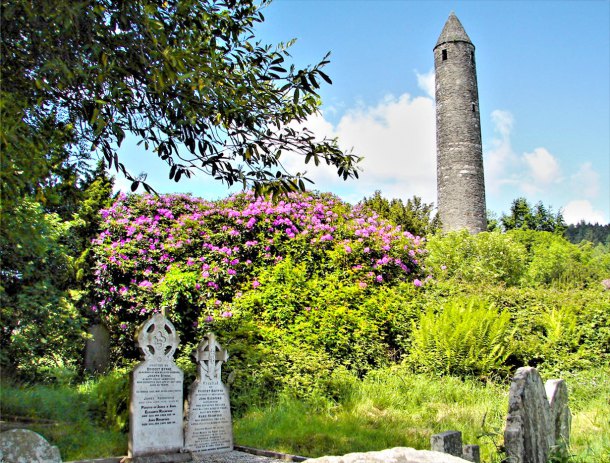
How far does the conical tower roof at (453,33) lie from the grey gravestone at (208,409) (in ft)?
81.9

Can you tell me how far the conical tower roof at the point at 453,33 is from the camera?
28.3 m

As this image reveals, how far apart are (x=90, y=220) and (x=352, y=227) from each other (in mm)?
6291

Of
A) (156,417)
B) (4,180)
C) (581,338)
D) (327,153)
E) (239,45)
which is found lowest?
(156,417)

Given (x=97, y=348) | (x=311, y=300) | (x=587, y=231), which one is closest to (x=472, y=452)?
(x=311, y=300)

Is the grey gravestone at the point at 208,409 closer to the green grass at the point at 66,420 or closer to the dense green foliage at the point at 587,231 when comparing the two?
the green grass at the point at 66,420

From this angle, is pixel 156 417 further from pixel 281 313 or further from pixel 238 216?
pixel 238 216

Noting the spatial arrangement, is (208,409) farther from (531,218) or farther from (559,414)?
(531,218)

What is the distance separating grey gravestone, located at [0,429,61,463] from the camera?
4973mm

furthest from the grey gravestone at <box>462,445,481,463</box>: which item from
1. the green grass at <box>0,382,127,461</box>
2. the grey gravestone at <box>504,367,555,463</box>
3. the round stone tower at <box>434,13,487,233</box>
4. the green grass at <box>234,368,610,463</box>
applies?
the round stone tower at <box>434,13,487,233</box>

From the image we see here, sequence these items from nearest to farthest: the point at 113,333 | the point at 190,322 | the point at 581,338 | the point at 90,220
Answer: the point at 581,338 → the point at 190,322 → the point at 113,333 → the point at 90,220

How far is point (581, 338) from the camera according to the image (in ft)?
35.3

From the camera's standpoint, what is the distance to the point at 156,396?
6648 millimetres

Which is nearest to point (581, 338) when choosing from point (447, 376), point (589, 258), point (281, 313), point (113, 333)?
point (447, 376)

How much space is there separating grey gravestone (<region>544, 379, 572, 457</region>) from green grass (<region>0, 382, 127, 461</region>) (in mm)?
4671
